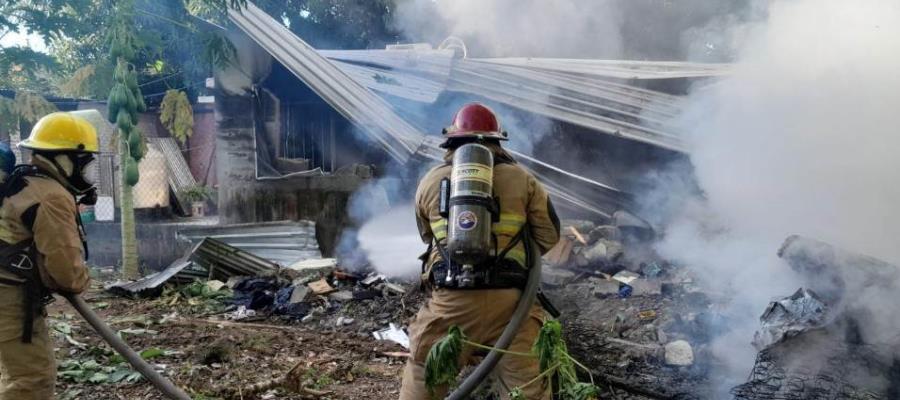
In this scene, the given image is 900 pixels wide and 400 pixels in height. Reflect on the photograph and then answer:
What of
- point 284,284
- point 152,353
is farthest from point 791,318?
point 284,284

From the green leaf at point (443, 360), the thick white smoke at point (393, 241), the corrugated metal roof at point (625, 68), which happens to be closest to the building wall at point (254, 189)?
the thick white smoke at point (393, 241)

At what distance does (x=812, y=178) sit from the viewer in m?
6.14

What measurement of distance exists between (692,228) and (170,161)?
10304mm

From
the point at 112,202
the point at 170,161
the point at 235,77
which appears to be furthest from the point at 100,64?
the point at 170,161

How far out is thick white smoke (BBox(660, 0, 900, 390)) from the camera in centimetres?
561

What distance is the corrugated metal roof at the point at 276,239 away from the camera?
895cm

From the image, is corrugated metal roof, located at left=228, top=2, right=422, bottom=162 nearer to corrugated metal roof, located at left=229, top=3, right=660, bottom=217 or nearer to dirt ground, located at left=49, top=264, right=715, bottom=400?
corrugated metal roof, located at left=229, top=3, right=660, bottom=217

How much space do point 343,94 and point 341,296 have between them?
2.67 metres

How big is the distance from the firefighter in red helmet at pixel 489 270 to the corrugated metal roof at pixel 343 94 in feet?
16.6

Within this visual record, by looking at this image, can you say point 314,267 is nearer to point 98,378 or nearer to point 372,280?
point 372,280

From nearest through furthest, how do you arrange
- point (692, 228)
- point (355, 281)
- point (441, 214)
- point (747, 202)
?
point (441, 214) → point (747, 202) → point (692, 228) → point (355, 281)

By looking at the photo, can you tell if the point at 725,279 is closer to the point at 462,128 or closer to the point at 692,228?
the point at 692,228

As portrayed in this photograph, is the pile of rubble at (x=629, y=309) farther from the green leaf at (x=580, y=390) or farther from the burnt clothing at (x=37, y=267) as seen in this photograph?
the burnt clothing at (x=37, y=267)

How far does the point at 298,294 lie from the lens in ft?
23.4
